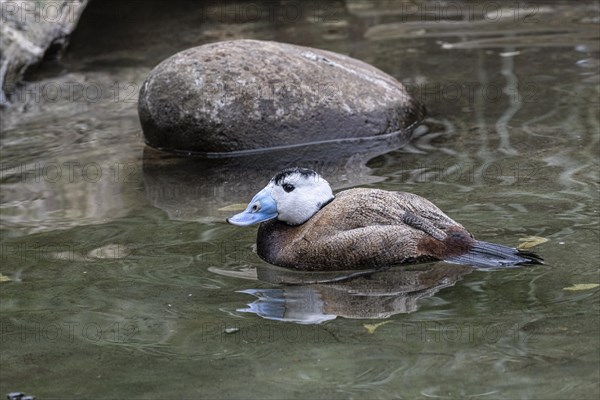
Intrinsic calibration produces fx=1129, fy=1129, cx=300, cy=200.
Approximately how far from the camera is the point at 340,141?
9.09m

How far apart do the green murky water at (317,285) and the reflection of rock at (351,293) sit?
0.02 m

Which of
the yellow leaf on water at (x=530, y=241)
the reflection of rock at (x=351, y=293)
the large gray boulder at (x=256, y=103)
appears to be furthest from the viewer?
the large gray boulder at (x=256, y=103)

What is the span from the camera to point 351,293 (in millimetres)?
5750

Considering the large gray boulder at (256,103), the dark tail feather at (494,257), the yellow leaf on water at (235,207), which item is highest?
the large gray boulder at (256,103)

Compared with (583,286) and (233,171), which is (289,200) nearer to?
(583,286)

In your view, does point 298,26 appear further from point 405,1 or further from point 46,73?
point 46,73

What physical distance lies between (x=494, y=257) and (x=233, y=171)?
10.1 ft

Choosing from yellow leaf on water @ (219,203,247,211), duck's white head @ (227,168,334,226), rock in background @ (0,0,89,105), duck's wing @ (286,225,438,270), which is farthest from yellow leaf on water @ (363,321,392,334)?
rock in background @ (0,0,89,105)

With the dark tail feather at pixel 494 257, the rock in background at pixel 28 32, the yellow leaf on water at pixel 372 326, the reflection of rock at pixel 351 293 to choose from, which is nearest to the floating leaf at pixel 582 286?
the dark tail feather at pixel 494 257

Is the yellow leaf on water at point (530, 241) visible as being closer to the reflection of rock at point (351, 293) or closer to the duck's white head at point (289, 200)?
the reflection of rock at point (351, 293)

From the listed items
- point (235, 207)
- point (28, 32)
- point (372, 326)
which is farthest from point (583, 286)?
point (28, 32)

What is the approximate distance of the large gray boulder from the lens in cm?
900

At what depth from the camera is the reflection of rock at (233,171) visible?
25.3ft

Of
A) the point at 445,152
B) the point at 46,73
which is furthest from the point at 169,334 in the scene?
the point at 46,73
